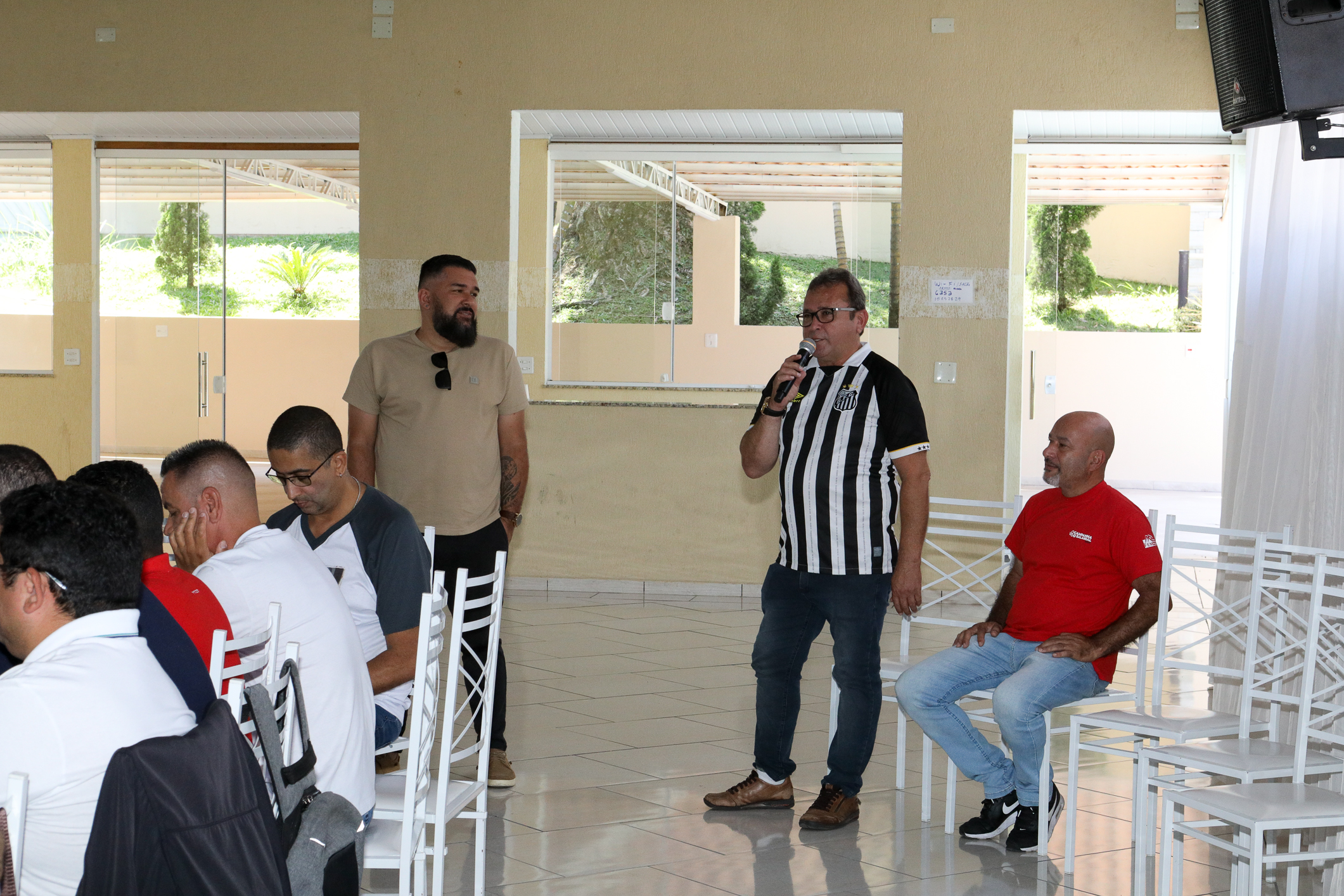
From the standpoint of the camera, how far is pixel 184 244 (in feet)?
33.3

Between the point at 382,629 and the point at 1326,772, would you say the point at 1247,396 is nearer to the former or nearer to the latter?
the point at 1326,772

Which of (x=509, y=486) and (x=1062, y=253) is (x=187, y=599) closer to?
(x=509, y=486)

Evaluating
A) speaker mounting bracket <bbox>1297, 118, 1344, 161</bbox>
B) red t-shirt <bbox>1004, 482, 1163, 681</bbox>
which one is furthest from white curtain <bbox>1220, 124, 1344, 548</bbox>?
red t-shirt <bbox>1004, 482, 1163, 681</bbox>

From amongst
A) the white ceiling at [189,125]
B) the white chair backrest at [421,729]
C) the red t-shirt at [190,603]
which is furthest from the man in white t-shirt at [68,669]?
the white ceiling at [189,125]

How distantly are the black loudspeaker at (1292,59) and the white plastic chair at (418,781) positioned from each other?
247cm

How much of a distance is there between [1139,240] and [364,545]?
8.92m

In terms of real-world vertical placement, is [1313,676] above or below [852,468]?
below

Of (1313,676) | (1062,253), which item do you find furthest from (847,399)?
(1062,253)

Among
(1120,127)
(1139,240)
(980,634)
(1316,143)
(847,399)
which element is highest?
(1120,127)

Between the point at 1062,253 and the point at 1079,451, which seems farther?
the point at 1062,253

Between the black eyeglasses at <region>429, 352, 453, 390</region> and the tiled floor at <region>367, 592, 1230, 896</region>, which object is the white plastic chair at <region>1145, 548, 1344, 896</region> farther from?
the black eyeglasses at <region>429, 352, 453, 390</region>

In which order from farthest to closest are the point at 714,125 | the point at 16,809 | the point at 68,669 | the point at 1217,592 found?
the point at 714,125
the point at 1217,592
the point at 68,669
the point at 16,809

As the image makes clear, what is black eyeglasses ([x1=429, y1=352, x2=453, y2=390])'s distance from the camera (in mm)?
4230

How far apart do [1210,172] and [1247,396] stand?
5.75 meters
